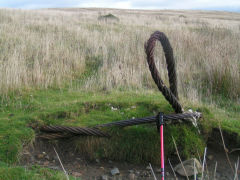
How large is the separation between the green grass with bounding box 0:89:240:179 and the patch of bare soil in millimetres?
93

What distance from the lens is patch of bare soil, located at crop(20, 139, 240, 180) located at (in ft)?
10.3

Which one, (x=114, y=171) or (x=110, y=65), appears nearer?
(x=114, y=171)

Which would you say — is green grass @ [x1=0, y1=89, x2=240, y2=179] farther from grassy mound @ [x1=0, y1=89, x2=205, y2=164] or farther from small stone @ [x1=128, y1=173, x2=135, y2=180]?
small stone @ [x1=128, y1=173, x2=135, y2=180]

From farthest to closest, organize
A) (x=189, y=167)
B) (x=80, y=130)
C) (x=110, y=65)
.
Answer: (x=110, y=65) < (x=80, y=130) < (x=189, y=167)

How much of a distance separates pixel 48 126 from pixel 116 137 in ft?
3.06

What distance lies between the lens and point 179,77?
19.7 feet

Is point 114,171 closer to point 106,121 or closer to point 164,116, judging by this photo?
point 106,121

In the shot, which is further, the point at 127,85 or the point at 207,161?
the point at 127,85

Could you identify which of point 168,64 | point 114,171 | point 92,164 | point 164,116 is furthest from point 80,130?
point 168,64

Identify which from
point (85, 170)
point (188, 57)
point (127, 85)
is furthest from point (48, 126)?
point (188, 57)

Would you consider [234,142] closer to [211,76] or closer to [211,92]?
[211,92]

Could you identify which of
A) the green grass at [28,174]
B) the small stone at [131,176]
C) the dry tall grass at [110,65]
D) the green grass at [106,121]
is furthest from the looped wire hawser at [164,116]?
the dry tall grass at [110,65]

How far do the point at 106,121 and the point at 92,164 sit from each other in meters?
0.66

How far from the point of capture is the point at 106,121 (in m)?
3.75
